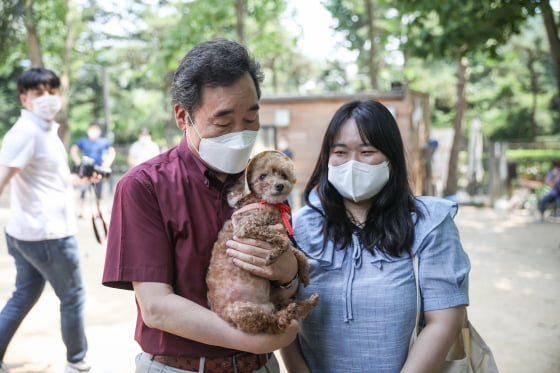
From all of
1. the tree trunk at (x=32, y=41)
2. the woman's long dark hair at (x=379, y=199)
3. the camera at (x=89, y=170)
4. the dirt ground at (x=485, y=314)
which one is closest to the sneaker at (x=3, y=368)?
the dirt ground at (x=485, y=314)

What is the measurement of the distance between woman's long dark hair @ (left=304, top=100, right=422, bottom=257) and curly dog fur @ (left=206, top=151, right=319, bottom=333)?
0.34 metres

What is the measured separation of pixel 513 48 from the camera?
92.8ft

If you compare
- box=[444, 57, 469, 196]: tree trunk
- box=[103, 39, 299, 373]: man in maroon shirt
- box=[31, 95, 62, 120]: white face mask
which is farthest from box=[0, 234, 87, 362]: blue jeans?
box=[444, 57, 469, 196]: tree trunk

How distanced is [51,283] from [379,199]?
2.86m

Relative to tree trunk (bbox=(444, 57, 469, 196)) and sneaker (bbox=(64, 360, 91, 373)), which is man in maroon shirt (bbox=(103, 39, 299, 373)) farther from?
tree trunk (bbox=(444, 57, 469, 196))

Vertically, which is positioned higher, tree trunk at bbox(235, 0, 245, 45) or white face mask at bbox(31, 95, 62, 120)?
tree trunk at bbox(235, 0, 245, 45)

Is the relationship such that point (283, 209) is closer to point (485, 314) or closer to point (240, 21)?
point (485, 314)

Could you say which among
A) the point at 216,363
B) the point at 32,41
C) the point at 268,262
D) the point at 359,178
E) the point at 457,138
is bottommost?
the point at 216,363

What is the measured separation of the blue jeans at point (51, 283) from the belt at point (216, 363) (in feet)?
8.22

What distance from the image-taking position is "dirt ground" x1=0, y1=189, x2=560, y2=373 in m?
4.89

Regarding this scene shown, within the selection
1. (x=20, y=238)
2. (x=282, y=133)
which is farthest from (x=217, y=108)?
(x=282, y=133)

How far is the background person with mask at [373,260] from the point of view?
6.84ft

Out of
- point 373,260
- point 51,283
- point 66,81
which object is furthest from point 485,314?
point 66,81

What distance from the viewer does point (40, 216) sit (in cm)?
394
